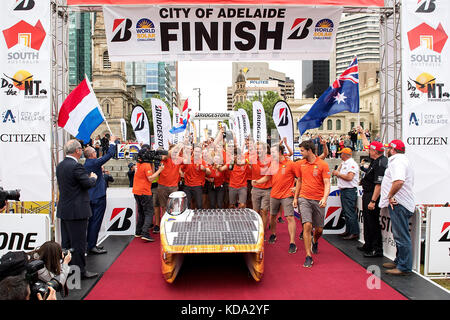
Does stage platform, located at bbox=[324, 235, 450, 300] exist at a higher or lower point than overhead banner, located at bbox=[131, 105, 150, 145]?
lower

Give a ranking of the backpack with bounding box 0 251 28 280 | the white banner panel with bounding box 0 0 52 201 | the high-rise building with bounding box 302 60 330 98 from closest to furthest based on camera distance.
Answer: the backpack with bounding box 0 251 28 280
the white banner panel with bounding box 0 0 52 201
the high-rise building with bounding box 302 60 330 98

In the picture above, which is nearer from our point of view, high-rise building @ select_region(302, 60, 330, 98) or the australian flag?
the australian flag

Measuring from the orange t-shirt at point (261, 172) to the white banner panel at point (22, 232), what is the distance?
13.3 ft

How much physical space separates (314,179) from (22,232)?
16.1ft

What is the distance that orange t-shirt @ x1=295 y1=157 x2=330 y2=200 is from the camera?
6348mm

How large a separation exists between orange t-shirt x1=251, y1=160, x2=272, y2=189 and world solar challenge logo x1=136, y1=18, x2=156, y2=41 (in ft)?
11.8

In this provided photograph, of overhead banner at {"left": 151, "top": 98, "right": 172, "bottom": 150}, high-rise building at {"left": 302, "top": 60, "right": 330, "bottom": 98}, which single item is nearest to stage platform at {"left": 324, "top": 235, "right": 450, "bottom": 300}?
overhead banner at {"left": 151, "top": 98, "right": 172, "bottom": 150}

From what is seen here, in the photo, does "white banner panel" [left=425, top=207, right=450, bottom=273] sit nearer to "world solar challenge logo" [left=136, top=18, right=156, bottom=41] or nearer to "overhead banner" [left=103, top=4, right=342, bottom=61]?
"overhead banner" [left=103, top=4, right=342, bottom=61]

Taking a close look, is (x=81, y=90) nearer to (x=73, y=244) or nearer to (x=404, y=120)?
(x=73, y=244)

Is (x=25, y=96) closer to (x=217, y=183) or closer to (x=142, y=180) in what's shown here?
(x=142, y=180)

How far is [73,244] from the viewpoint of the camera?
529 centimetres

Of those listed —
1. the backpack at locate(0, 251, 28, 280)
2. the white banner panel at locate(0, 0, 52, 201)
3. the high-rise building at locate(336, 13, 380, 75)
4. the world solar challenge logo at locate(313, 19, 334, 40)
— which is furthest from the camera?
the high-rise building at locate(336, 13, 380, 75)

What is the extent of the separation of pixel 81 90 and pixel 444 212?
6.59 meters
